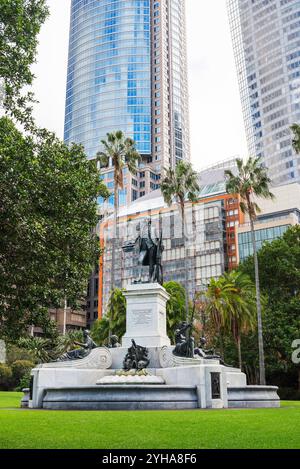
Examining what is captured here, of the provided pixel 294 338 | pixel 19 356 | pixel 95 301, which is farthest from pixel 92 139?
pixel 294 338

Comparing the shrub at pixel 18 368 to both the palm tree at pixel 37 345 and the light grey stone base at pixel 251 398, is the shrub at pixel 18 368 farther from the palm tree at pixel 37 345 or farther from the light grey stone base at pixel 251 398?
the light grey stone base at pixel 251 398

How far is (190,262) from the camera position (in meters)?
120

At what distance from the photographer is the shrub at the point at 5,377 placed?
2736 inches

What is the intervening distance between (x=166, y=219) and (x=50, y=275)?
345 ft

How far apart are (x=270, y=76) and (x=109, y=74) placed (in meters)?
60.7

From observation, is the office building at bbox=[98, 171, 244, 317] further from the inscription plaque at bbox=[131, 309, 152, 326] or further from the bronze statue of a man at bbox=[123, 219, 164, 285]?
the inscription plaque at bbox=[131, 309, 152, 326]

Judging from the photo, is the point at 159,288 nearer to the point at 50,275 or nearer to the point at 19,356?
the point at 50,275

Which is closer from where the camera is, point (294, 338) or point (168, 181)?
point (294, 338)

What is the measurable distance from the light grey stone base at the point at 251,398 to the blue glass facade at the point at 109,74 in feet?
519

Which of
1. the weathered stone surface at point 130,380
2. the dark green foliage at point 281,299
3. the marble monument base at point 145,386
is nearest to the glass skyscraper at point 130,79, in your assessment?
the dark green foliage at point 281,299

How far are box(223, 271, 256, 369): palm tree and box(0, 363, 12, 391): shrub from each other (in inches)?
1519

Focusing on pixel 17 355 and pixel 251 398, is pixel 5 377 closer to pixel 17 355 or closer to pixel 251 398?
pixel 17 355

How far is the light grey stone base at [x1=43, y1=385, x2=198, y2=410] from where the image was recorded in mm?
16359

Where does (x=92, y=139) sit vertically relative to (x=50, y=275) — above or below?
above
